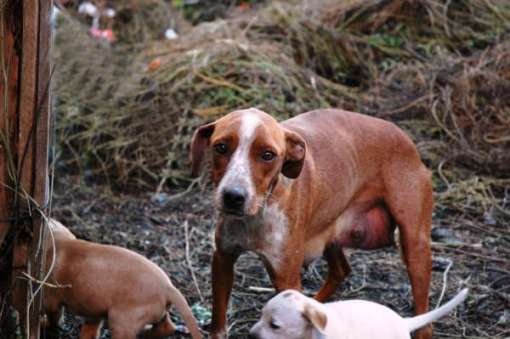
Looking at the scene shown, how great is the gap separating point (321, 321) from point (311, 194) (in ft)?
3.42

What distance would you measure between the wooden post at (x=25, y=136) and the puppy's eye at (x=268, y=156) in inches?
39.0

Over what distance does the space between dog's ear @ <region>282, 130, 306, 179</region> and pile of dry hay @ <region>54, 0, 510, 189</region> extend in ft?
11.9

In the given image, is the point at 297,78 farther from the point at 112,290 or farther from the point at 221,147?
the point at 112,290

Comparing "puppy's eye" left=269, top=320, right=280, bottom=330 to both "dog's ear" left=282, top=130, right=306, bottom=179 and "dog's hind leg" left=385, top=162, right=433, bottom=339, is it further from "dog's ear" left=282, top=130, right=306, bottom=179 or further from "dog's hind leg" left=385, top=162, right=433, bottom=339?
"dog's hind leg" left=385, top=162, right=433, bottom=339

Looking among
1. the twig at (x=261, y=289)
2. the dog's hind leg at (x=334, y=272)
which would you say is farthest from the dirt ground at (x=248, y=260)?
the dog's hind leg at (x=334, y=272)

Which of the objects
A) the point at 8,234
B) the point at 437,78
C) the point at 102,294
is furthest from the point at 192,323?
the point at 437,78

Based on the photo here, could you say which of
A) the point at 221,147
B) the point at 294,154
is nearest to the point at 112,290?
the point at 221,147

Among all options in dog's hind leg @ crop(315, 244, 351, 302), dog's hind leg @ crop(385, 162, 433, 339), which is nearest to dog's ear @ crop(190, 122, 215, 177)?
dog's hind leg @ crop(385, 162, 433, 339)

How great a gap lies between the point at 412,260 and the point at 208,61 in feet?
14.1

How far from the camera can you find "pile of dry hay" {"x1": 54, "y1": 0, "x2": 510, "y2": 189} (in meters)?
8.57

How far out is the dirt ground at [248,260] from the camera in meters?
5.78

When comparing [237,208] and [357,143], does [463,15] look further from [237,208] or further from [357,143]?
[237,208]

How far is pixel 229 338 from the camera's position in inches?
212

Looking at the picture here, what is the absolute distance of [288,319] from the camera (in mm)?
4262
